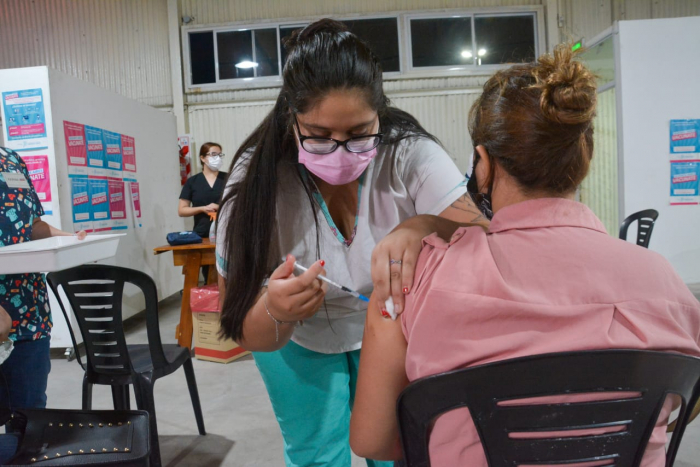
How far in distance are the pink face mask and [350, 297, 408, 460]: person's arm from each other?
1.06 ft

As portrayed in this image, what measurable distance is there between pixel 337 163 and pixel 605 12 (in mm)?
7092

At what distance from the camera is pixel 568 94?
730 mm

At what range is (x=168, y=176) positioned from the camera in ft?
18.1

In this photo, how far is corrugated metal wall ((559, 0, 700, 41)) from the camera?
21.8 feet

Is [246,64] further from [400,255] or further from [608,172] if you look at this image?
[400,255]

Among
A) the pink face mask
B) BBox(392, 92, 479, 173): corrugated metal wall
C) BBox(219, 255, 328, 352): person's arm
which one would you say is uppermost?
BBox(392, 92, 479, 173): corrugated metal wall

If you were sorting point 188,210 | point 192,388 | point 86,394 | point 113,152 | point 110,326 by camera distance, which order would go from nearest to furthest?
point 110,326
point 86,394
point 192,388
point 113,152
point 188,210

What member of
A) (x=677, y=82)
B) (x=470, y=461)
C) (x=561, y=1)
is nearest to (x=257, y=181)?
(x=470, y=461)

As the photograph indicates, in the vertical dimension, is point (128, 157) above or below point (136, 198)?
above

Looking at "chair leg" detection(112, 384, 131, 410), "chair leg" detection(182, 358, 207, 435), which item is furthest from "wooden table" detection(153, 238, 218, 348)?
"chair leg" detection(112, 384, 131, 410)

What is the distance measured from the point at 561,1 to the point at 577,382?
7175mm

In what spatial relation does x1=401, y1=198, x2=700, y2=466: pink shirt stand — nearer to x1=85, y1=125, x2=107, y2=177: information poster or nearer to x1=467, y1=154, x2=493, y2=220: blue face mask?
x1=467, y1=154, x2=493, y2=220: blue face mask

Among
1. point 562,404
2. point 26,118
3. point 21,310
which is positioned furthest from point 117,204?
point 562,404

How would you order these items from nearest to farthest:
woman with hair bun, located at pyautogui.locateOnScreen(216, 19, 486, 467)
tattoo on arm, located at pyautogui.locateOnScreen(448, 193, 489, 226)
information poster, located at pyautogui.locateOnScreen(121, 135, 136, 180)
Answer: woman with hair bun, located at pyautogui.locateOnScreen(216, 19, 486, 467) < tattoo on arm, located at pyautogui.locateOnScreen(448, 193, 489, 226) < information poster, located at pyautogui.locateOnScreen(121, 135, 136, 180)
